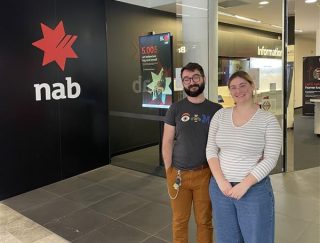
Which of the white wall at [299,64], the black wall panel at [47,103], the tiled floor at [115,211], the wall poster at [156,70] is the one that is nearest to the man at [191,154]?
the tiled floor at [115,211]

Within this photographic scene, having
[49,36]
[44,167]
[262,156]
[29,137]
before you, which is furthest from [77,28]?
[262,156]

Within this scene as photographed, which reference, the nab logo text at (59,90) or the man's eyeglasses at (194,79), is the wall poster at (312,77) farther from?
the man's eyeglasses at (194,79)

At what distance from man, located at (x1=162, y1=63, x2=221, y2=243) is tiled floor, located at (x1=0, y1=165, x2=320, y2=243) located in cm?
78

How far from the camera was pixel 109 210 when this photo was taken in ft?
12.1

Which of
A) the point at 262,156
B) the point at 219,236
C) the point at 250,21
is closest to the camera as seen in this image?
the point at 262,156

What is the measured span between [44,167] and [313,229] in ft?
10.9

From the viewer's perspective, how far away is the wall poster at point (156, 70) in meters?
4.72

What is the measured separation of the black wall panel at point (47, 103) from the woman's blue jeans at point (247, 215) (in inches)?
120

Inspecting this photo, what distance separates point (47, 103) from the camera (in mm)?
4469

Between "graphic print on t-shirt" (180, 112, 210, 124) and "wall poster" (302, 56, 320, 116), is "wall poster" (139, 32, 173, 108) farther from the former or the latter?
"wall poster" (302, 56, 320, 116)

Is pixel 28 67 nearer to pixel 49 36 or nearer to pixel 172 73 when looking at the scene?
pixel 49 36

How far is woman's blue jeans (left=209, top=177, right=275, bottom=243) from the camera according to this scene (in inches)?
71.9

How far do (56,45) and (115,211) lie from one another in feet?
7.79

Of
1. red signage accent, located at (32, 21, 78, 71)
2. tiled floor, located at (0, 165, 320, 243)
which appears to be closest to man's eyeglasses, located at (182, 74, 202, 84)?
tiled floor, located at (0, 165, 320, 243)
